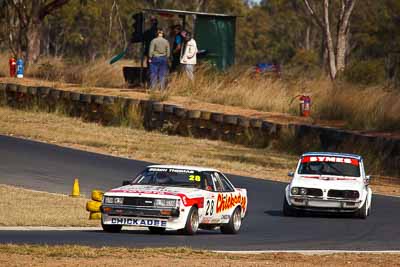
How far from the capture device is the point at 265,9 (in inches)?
3937

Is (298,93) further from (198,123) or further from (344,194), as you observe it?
(344,194)

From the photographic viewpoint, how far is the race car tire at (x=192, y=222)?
1620cm

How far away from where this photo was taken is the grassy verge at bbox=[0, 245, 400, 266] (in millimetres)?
12312

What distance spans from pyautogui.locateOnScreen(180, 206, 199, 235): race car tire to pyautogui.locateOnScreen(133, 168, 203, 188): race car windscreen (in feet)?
2.15

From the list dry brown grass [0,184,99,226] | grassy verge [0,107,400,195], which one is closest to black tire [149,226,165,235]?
dry brown grass [0,184,99,226]

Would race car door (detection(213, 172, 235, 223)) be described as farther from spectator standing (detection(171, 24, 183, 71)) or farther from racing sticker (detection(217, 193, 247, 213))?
spectator standing (detection(171, 24, 183, 71))

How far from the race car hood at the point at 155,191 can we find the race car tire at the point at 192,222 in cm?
23

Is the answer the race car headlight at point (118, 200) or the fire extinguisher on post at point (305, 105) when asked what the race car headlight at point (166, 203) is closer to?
the race car headlight at point (118, 200)

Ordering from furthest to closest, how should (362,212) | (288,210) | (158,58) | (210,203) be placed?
(158,58) → (288,210) → (362,212) → (210,203)

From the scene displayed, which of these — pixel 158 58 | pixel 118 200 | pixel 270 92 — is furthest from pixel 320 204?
pixel 270 92

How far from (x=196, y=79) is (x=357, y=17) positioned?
40.8 m

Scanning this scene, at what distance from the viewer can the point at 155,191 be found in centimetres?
1630

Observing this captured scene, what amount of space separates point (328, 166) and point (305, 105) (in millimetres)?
12891

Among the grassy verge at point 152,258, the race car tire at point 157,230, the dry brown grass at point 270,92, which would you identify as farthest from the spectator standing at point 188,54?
the grassy verge at point 152,258
